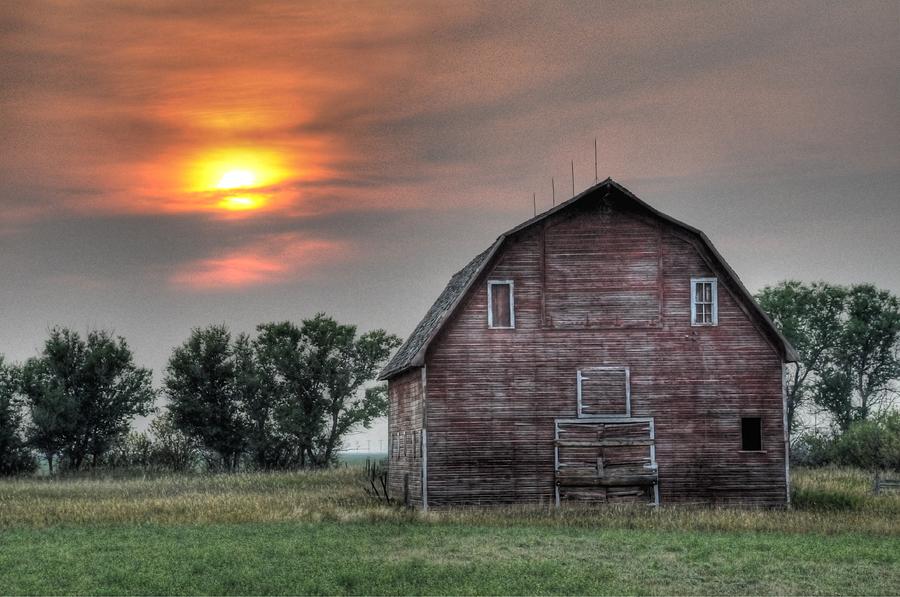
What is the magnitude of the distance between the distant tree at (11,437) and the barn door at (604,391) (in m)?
43.9

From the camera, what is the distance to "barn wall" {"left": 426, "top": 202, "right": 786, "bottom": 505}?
1314 inches

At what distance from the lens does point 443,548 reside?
23547 mm

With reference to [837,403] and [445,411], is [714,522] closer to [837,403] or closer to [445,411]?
[445,411]

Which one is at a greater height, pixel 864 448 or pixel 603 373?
pixel 603 373

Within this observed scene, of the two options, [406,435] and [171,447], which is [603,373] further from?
[171,447]

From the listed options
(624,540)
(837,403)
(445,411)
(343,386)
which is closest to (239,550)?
(624,540)

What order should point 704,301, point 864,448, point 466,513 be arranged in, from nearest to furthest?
point 466,513 < point 704,301 < point 864,448

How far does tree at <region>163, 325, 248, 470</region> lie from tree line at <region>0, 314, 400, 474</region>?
60mm

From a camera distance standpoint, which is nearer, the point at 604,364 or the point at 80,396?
the point at 604,364

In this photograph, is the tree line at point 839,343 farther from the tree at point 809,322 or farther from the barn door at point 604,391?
the barn door at point 604,391

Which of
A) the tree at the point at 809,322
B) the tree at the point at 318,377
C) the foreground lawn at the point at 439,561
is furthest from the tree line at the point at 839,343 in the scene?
the foreground lawn at the point at 439,561

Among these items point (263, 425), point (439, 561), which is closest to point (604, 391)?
point (439, 561)

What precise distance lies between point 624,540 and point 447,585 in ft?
23.5

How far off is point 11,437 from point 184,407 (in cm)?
979
